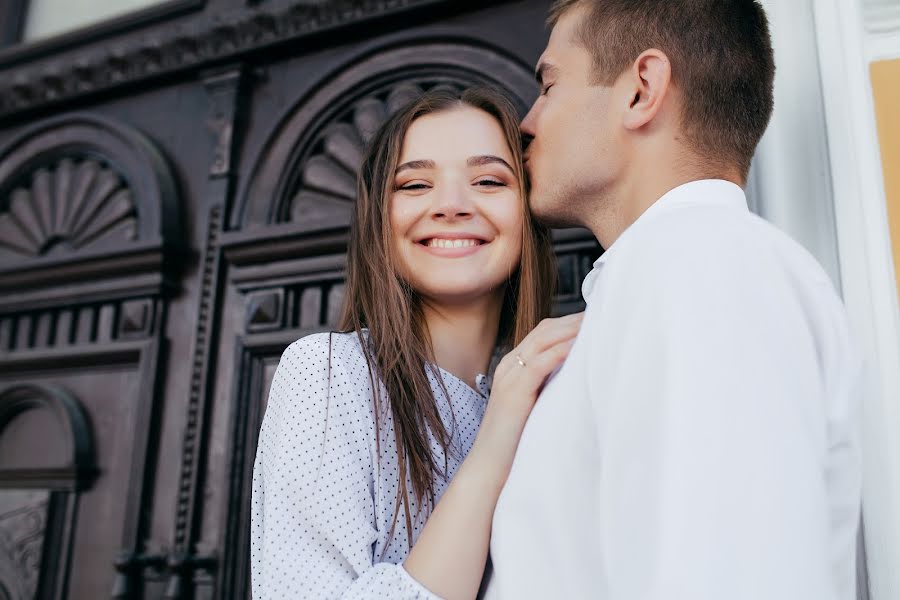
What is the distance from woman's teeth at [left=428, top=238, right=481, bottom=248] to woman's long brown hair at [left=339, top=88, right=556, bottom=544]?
0.06m

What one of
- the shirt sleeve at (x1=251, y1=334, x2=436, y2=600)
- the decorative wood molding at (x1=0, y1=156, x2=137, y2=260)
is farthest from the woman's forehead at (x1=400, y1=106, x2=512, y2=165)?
the decorative wood molding at (x1=0, y1=156, x2=137, y2=260)

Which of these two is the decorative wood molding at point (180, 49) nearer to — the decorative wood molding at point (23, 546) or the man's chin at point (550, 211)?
the man's chin at point (550, 211)

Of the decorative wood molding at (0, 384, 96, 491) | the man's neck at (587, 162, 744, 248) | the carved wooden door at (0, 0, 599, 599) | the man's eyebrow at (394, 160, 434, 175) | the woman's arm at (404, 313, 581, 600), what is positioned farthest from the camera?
the decorative wood molding at (0, 384, 96, 491)

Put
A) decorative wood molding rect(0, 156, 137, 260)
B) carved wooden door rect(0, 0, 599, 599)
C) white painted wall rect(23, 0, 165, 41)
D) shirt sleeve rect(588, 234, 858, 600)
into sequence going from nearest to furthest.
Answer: shirt sleeve rect(588, 234, 858, 600), carved wooden door rect(0, 0, 599, 599), decorative wood molding rect(0, 156, 137, 260), white painted wall rect(23, 0, 165, 41)

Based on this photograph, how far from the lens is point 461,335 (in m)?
1.09

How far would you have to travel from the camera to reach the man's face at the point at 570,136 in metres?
0.87

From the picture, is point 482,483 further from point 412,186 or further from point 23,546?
point 23,546

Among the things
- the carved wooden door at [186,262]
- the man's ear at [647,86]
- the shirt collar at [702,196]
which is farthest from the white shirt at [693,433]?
the carved wooden door at [186,262]

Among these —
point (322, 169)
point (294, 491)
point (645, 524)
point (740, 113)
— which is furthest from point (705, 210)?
point (322, 169)

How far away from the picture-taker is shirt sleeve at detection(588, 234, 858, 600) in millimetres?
429

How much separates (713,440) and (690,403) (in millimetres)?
24

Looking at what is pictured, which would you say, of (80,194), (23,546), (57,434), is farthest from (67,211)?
(23,546)

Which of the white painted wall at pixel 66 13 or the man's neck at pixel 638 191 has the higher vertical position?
the white painted wall at pixel 66 13

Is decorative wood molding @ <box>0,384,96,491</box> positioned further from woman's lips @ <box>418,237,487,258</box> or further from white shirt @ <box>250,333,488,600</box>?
woman's lips @ <box>418,237,487,258</box>
